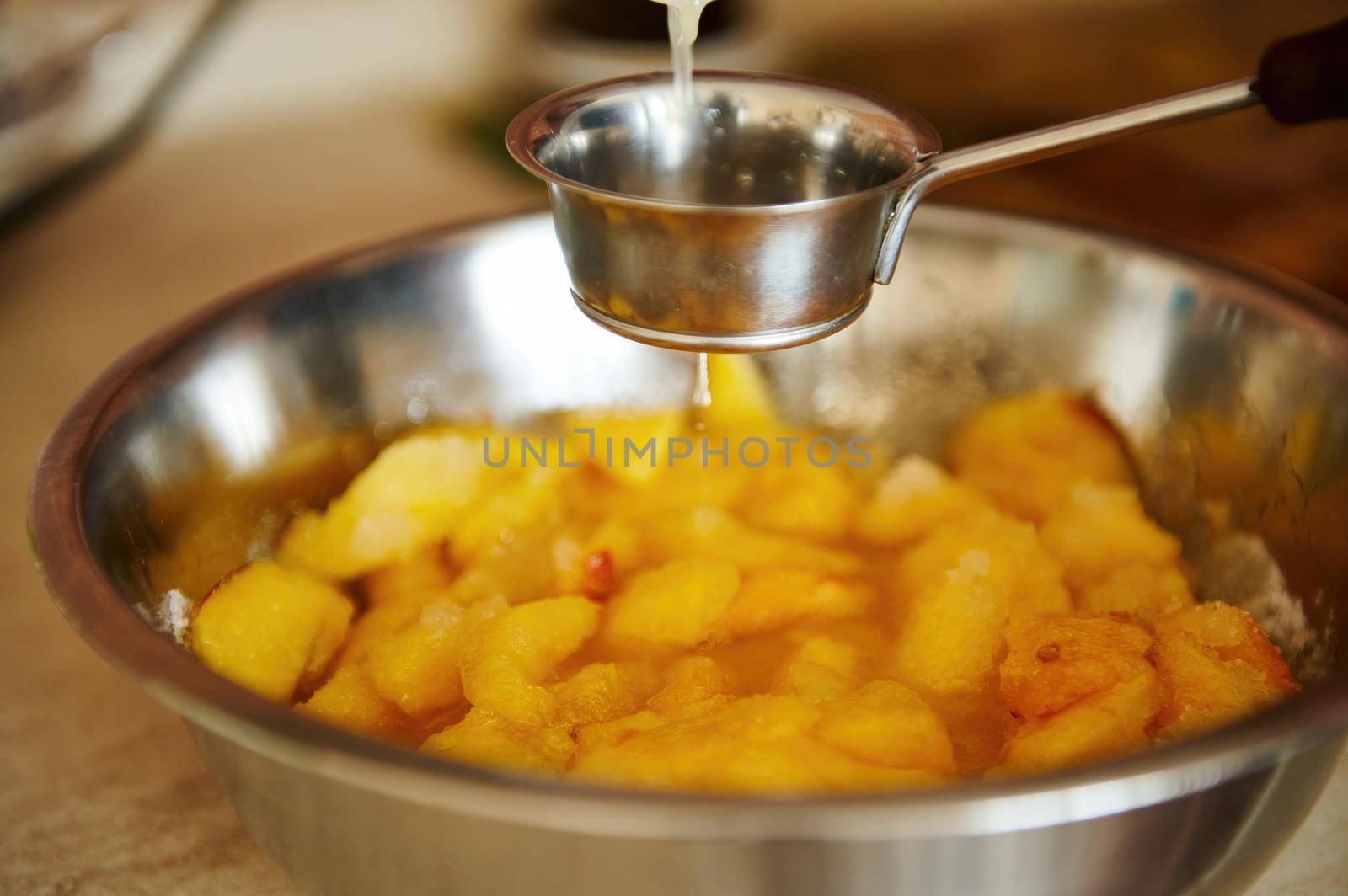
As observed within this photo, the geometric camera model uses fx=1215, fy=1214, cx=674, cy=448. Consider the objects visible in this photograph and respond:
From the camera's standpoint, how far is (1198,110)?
2.32 feet

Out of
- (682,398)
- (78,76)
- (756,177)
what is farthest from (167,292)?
(756,177)

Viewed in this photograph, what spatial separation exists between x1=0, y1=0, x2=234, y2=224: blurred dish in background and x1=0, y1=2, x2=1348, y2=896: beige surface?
50 mm

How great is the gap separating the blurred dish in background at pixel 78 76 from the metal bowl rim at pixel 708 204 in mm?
932

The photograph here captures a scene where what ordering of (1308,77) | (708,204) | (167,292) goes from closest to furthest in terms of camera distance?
(1308,77) < (708,204) < (167,292)

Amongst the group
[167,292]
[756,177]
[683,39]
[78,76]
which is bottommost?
[167,292]

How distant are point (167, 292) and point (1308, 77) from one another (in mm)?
1252

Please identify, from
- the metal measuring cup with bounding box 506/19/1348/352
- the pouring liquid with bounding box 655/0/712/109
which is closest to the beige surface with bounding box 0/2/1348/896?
the metal measuring cup with bounding box 506/19/1348/352

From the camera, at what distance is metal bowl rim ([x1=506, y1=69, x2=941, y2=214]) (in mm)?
676

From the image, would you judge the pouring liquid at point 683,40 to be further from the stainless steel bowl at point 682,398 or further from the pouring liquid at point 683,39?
the stainless steel bowl at point 682,398

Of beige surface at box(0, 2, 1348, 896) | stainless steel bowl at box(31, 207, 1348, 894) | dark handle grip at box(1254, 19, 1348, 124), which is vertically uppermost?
dark handle grip at box(1254, 19, 1348, 124)

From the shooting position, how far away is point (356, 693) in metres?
0.74

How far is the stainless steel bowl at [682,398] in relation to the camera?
1.49ft

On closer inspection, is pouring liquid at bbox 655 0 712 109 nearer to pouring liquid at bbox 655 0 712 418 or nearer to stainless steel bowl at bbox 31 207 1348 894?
pouring liquid at bbox 655 0 712 418

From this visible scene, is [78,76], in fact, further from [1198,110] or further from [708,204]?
[1198,110]
